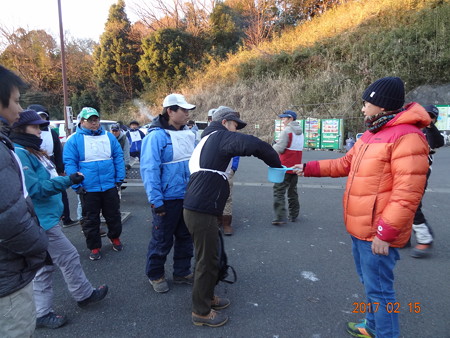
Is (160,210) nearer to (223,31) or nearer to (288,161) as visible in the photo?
(288,161)

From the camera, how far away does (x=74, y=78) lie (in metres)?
33.1

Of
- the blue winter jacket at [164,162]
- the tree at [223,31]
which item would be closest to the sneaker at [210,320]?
the blue winter jacket at [164,162]

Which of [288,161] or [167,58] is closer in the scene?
[288,161]

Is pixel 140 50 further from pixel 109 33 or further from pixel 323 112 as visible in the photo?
pixel 323 112

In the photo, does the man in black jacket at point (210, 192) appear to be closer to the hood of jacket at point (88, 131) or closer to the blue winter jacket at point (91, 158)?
the blue winter jacket at point (91, 158)

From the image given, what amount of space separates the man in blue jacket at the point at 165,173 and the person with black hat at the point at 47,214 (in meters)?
0.65

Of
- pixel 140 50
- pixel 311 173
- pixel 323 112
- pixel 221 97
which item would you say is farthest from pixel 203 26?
pixel 311 173

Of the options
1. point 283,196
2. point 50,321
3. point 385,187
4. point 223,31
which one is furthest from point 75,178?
point 223,31

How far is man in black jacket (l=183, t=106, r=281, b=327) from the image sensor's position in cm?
231

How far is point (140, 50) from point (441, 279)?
3232 centimetres

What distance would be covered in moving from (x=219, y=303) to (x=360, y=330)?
1.25 metres

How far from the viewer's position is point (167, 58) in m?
28.2

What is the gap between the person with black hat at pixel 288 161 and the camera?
5.05 metres

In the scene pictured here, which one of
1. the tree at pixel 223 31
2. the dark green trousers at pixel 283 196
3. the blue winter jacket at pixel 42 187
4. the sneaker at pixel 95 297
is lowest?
the sneaker at pixel 95 297
